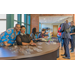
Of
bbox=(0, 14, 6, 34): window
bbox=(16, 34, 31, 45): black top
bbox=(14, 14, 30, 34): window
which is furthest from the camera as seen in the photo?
bbox=(14, 14, 30, 34): window

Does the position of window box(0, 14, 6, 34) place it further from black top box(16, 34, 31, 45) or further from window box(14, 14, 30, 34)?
black top box(16, 34, 31, 45)

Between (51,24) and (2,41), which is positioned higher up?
(51,24)

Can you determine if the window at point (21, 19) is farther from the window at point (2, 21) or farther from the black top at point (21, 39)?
the black top at point (21, 39)

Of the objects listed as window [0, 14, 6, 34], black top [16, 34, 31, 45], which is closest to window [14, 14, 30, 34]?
window [0, 14, 6, 34]

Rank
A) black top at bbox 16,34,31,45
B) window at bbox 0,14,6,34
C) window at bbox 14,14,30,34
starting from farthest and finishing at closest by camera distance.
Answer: window at bbox 14,14,30,34 → window at bbox 0,14,6,34 → black top at bbox 16,34,31,45

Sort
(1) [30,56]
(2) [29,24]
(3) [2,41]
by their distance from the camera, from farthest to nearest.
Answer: (2) [29,24] → (3) [2,41] → (1) [30,56]

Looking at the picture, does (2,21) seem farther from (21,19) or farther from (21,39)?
(21,19)

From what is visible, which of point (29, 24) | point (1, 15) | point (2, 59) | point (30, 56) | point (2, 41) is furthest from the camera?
point (29, 24)

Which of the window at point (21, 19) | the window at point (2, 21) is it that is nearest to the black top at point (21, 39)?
the window at point (2, 21)

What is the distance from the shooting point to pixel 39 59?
1.23 meters
